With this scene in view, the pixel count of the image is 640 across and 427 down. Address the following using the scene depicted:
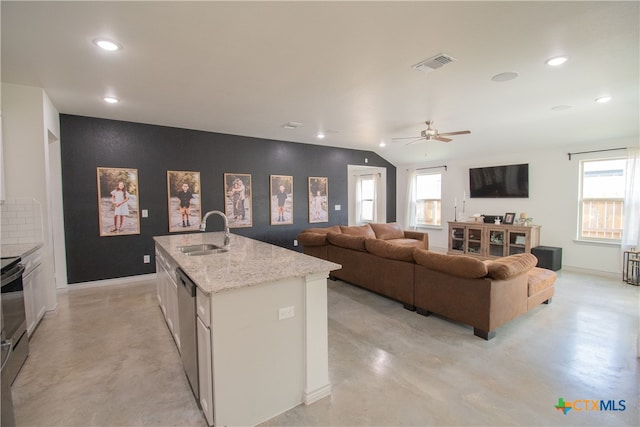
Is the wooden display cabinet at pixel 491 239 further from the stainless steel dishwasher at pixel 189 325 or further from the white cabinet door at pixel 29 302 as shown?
the white cabinet door at pixel 29 302

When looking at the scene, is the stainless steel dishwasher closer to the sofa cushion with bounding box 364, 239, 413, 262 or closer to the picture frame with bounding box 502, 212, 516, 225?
the sofa cushion with bounding box 364, 239, 413, 262

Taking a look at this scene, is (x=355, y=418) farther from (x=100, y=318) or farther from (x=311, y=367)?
(x=100, y=318)

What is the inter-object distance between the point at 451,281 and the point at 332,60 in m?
2.47

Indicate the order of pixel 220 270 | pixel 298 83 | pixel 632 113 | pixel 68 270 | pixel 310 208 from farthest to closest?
pixel 310 208 → pixel 68 270 → pixel 632 113 → pixel 298 83 → pixel 220 270

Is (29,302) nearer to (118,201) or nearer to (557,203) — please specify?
(118,201)

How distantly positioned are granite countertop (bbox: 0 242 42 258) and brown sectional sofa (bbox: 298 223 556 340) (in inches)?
142

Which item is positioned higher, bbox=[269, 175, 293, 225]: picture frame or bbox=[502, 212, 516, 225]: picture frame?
bbox=[269, 175, 293, 225]: picture frame

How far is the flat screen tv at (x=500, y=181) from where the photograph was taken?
20.1ft

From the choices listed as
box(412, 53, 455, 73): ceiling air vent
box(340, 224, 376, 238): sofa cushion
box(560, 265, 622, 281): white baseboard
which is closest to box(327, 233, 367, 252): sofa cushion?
box(340, 224, 376, 238): sofa cushion

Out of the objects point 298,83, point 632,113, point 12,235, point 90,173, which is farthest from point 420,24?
point 90,173

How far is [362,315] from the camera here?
352 cm

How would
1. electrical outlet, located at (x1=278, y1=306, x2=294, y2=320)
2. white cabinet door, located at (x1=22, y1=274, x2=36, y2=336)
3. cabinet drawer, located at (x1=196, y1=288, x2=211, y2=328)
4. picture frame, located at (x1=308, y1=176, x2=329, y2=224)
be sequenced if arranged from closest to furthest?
cabinet drawer, located at (x1=196, y1=288, x2=211, y2=328) → electrical outlet, located at (x1=278, y1=306, x2=294, y2=320) → white cabinet door, located at (x1=22, y1=274, x2=36, y2=336) → picture frame, located at (x1=308, y1=176, x2=329, y2=224)

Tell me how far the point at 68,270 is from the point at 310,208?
4313mm

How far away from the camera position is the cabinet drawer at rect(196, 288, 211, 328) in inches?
66.4
